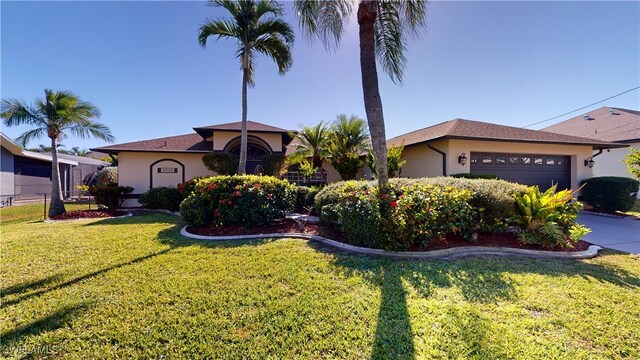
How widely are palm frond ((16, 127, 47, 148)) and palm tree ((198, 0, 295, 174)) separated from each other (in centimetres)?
840

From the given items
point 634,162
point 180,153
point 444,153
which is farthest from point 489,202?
point 180,153

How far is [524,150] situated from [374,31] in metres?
10.7

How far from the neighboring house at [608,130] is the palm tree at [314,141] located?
48.1ft

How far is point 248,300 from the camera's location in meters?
3.26

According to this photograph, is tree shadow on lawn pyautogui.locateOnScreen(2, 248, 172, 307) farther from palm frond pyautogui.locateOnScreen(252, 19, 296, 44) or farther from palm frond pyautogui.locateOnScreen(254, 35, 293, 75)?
palm frond pyautogui.locateOnScreen(252, 19, 296, 44)

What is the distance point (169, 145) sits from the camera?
572 inches

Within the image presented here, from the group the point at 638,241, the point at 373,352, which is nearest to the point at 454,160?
the point at 638,241

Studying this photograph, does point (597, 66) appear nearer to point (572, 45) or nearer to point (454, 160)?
point (572, 45)

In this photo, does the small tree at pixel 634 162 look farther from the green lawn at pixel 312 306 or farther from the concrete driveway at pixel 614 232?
the green lawn at pixel 312 306

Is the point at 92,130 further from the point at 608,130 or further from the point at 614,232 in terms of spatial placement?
the point at 608,130

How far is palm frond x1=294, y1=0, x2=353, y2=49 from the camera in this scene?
21.4ft

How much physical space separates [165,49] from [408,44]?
400 inches

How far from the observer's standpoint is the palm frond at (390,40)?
6773 mm

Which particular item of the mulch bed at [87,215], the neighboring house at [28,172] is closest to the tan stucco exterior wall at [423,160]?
the mulch bed at [87,215]
